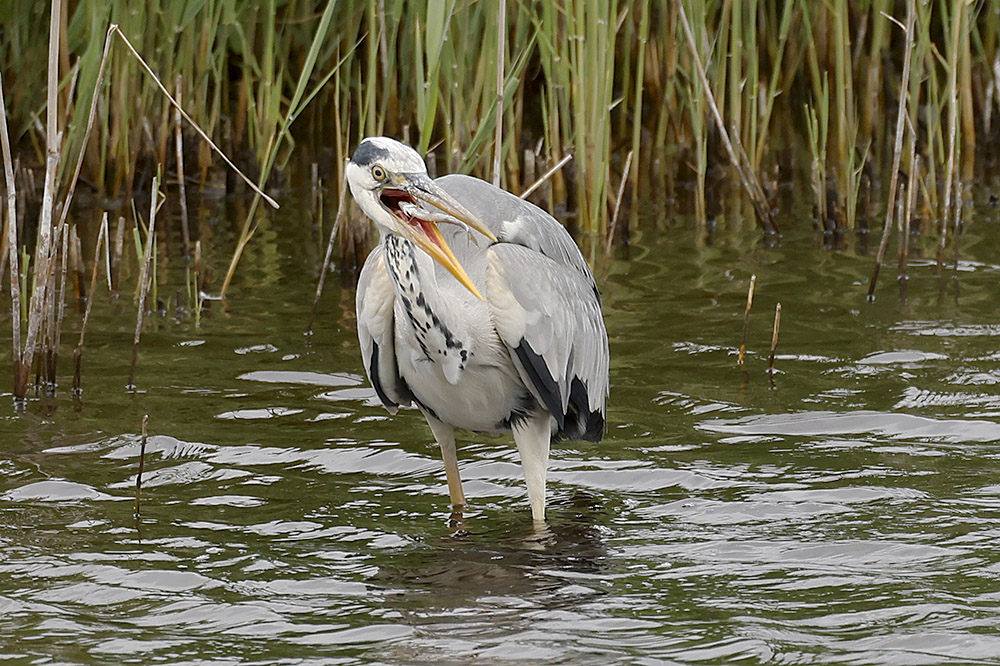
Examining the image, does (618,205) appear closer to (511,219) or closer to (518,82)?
(518,82)

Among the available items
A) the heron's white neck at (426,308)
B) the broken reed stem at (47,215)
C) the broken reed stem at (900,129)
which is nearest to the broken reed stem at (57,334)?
the broken reed stem at (47,215)

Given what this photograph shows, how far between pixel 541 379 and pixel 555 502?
601 mm

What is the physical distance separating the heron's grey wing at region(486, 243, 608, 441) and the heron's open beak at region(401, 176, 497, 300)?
22cm

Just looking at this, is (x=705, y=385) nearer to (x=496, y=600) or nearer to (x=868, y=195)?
(x=496, y=600)

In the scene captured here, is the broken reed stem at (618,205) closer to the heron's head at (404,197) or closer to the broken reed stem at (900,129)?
the broken reed stem at (900,129)

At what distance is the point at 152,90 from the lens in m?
8.27

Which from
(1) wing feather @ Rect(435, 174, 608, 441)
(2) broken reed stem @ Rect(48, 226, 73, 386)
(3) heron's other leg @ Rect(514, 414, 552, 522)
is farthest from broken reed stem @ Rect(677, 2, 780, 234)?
(2) broken reed stem @ Rect(48, 226, 73, 386)

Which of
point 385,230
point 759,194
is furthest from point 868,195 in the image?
point 385,230

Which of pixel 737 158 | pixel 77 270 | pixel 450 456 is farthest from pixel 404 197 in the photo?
pixel 737 158

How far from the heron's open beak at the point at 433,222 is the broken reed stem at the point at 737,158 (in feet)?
10.5

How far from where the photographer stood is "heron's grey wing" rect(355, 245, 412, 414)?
4.31 m

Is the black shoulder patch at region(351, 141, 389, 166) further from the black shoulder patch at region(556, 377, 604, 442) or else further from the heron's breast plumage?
the black shoulder patch at region(556, 377, 604, 442)

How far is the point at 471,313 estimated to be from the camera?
165 inches

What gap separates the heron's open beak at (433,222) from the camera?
393 centimetres
